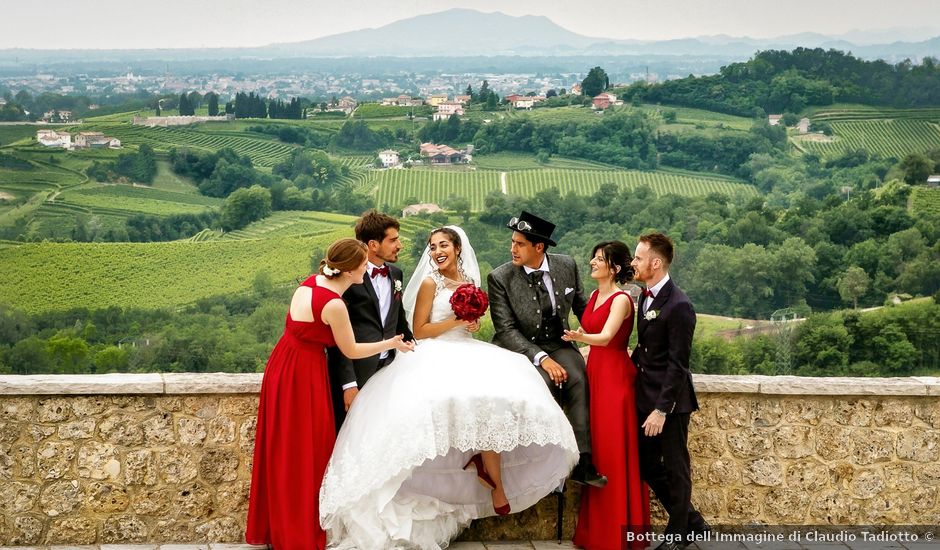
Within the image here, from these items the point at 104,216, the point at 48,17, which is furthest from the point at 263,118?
the point at 48,17

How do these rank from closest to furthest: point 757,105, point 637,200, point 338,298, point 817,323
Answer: point 338,298 < point 817,323 < point 637,200 < point 757,105

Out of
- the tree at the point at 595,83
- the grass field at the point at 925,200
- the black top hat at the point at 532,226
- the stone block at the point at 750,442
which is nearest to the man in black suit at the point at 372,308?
the black top hat at the point at 532,226

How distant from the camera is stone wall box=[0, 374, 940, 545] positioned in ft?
14.3

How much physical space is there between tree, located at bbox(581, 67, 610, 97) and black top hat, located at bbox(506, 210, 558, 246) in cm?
7834

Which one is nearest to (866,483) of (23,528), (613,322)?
(613,322)

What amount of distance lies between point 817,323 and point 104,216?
41.1 metres

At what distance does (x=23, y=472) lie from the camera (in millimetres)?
4359

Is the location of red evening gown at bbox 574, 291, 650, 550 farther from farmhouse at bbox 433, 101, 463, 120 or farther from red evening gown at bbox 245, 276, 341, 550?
farmhouse at bbox 433, 101, 463, 120

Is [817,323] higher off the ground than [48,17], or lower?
lower

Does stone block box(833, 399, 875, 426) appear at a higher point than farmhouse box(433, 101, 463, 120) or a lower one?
higher

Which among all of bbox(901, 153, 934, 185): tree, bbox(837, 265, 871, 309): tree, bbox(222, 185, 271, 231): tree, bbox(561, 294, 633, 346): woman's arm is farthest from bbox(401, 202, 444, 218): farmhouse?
bbox(561, 294, 633, 346): woman's arm

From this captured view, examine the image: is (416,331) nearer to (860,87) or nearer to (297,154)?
(297,154)

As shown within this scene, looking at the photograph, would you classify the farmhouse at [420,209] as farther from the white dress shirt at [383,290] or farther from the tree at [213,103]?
the white dress shirt at [383,290]

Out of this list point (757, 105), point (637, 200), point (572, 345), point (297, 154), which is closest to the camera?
point (572, 345)
